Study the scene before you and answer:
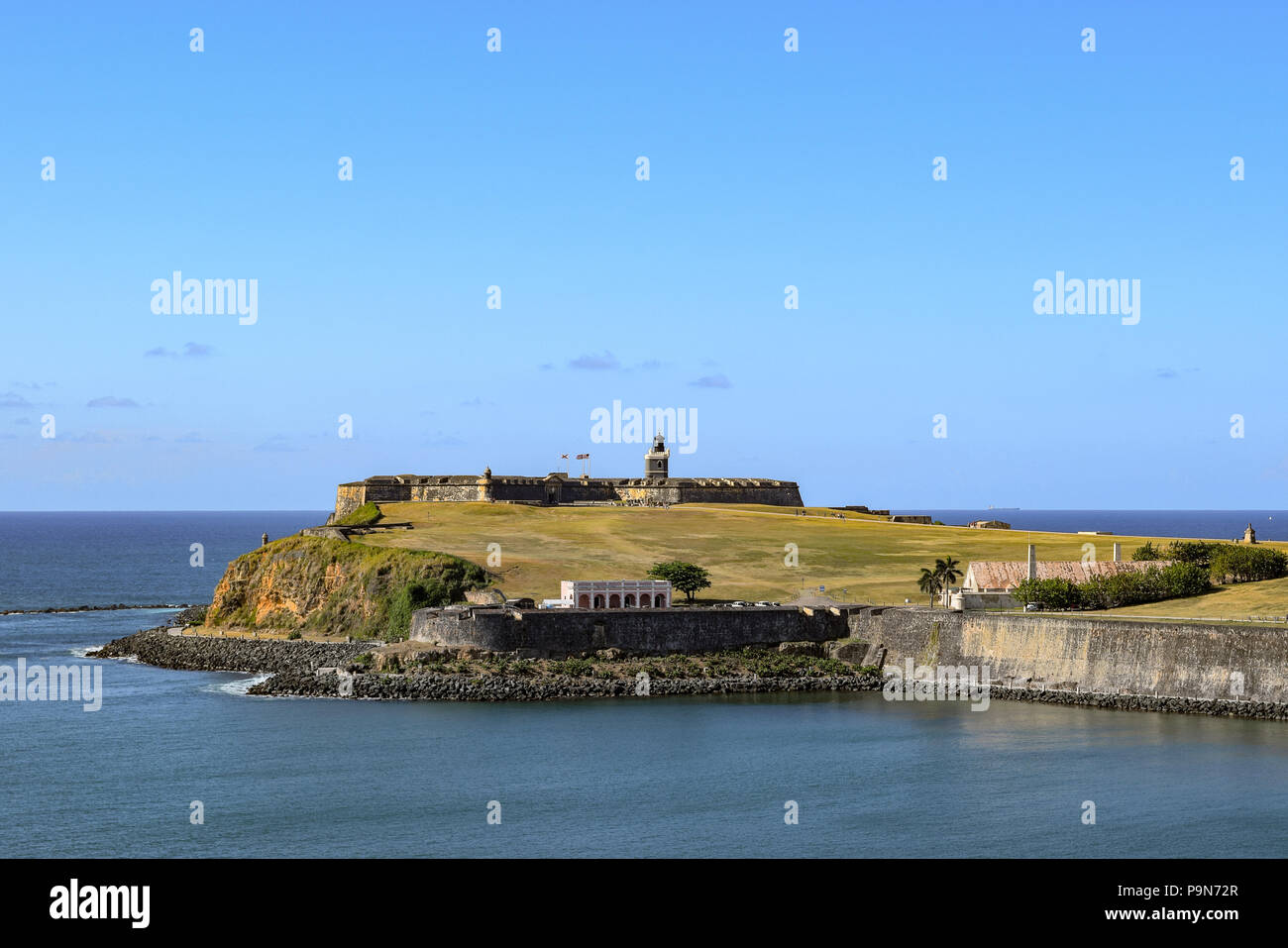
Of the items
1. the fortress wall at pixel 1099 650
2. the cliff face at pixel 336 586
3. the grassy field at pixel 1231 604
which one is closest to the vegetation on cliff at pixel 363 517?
the cliff face at pixel 336 586

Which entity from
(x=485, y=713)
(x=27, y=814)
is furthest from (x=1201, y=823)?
(x=27, y=814)

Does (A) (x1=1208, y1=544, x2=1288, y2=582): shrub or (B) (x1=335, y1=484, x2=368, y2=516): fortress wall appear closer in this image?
(A) (x1=1208, y1=544, x2=1288, y2=582): shrub

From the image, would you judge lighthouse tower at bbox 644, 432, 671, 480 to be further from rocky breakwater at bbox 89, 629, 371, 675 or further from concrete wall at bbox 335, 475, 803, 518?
rocky breakwater at bbox 89, 629, 371, 675

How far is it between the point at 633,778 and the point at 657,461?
91008 millimetres

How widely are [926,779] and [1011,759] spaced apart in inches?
177

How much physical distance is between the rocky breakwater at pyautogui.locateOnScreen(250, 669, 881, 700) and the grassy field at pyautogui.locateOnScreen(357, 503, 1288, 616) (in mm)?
14835

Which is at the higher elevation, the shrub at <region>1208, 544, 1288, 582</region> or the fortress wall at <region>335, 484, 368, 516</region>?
the fortress wall at <region>335, 484, 368, 516</region>

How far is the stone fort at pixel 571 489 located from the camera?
13025 cm

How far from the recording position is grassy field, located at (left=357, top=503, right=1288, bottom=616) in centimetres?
8950

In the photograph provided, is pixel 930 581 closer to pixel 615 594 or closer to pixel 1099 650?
pixel 1099 650

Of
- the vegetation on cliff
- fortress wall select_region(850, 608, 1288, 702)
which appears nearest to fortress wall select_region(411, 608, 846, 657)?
fortress wall select_region(850, 608, 1288, 702)
